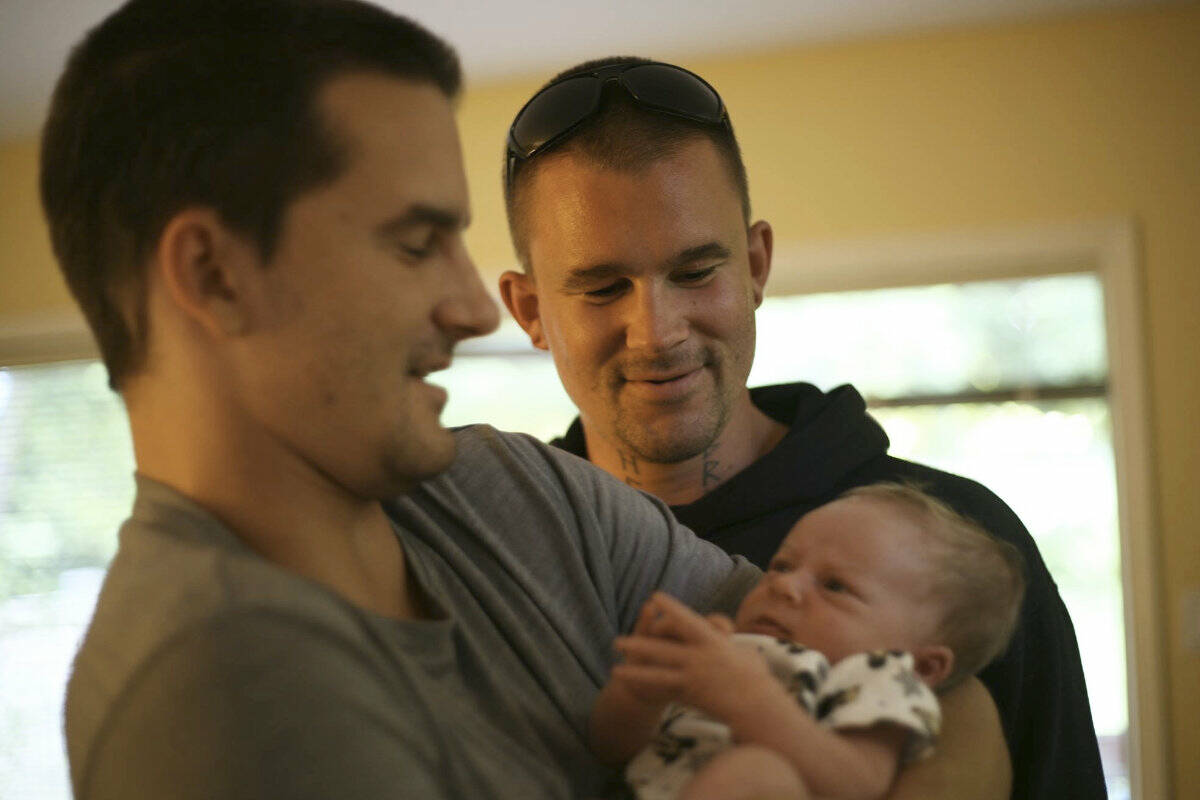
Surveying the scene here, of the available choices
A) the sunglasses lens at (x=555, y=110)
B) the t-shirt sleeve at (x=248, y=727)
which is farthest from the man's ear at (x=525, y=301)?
the t-shirt sleeve at (x=248, y=727)

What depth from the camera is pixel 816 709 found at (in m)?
1.00

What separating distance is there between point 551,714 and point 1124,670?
343 centimetres

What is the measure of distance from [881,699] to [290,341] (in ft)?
1.73

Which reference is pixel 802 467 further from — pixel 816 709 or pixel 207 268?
pixel 207 268

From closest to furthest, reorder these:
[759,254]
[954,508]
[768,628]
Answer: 1. [768,628]
2. [954,508]
3. [759,254]

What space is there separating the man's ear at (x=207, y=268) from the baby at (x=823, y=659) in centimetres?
36

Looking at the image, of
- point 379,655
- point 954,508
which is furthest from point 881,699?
point 954,508

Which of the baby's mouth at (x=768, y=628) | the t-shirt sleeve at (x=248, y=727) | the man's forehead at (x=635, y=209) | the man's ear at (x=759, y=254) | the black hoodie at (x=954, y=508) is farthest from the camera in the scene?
the man's ear at (x=759, y=254)

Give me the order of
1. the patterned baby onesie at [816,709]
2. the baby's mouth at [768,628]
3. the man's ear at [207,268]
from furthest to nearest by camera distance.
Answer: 1. the baby's mouth at [768,628]
2. the patterned baby onesie at [816,709]
3. the man's ear at [207,268]

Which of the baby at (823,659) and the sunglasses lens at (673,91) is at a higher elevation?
the sunglasses lens at (673,91)

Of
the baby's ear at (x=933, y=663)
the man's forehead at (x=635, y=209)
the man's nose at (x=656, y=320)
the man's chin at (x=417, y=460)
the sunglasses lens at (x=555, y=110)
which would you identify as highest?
the sunglasses lens at (x=555, y=110)

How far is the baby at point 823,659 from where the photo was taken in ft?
2.96

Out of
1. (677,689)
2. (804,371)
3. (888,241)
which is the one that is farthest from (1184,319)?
(677,689)

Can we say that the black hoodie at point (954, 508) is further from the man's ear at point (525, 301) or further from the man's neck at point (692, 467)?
the man's ear at point (525, 301)
